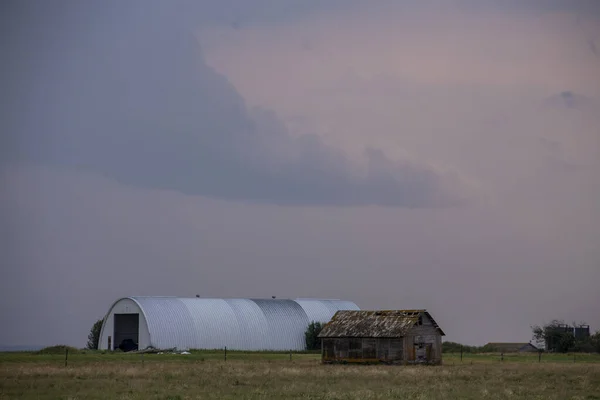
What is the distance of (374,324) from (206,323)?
78.6 feet

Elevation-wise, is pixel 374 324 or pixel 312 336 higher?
pixel 374 324

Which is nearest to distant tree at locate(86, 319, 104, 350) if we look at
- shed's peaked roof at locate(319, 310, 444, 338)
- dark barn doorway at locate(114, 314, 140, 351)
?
dark barn doorway at locate(114, 314, 140, 351)

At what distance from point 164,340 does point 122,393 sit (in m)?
47.9

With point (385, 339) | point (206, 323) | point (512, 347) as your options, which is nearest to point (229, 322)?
point (206, 323)

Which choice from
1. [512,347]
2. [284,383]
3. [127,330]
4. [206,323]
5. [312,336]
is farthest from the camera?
[512,347]

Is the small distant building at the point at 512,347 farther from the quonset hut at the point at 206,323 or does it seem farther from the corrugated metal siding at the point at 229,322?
the quonset hut at the point at 206,323

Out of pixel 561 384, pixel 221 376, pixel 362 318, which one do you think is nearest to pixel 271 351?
pixel 362 318

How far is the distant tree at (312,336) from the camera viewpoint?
92.6 m

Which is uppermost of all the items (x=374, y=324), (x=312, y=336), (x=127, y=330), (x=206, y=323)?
(x=374, y=324)

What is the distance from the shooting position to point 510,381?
44.3m

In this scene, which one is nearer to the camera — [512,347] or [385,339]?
[385,339]

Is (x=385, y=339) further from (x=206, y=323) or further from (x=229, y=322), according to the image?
(x=229, y=322)

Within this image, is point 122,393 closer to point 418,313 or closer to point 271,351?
point 418,313

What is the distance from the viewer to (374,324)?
6981cm
